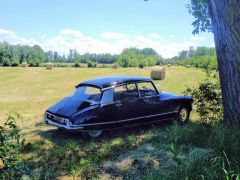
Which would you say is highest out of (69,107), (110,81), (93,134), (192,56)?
(192,56)

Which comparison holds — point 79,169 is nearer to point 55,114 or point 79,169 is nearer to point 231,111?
point 55,114

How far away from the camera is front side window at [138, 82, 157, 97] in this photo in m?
9.41

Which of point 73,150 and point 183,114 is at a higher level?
point 183,114

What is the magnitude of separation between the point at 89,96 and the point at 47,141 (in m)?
1.65

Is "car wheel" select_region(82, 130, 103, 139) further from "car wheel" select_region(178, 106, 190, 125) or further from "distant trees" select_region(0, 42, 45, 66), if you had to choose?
"distant trees" select_region(0, 42, 45, 66)

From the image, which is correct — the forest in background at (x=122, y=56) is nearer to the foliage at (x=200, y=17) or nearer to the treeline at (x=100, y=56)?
the treeline at (x=100, y=56)

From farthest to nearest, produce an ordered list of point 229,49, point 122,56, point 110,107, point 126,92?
point 122,56
point 126,92
point 110,107
point 229,49

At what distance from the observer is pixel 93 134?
8383mm

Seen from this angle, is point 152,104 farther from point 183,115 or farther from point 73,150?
point 73,150

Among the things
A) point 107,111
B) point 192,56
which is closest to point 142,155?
point 107,111

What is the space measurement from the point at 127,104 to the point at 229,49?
3354mm

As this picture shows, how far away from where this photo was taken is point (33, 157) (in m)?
7.03

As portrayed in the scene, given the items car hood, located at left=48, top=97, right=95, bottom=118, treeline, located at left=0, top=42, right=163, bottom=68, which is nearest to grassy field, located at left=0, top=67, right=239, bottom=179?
car hood, located at left=48, top=97, right=95, bottom=118

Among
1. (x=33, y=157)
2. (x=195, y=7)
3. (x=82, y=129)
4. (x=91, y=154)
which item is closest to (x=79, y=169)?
(x=91, y=154)
